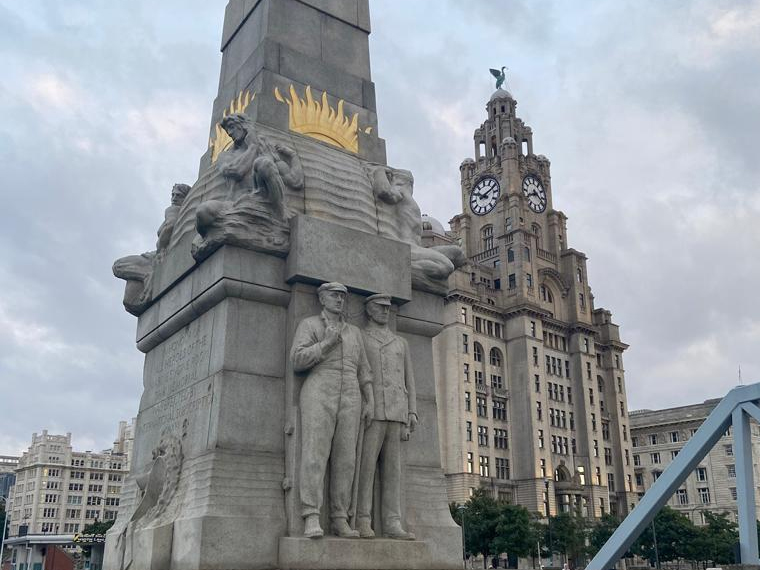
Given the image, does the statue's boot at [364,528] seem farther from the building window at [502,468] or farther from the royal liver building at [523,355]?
the building window at [502,468]

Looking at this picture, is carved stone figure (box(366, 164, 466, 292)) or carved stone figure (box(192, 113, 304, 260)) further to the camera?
carved stone figure (box(366, 164, 466, 292))

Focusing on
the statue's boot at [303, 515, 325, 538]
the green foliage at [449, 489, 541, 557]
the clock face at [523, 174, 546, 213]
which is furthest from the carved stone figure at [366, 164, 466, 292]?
the clock face at [523, 174, 546, 213]

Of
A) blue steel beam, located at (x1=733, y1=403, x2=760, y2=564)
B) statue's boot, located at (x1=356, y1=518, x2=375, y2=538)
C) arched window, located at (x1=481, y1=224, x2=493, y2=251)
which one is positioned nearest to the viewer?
statue's boot, located at (x1=356, y1=518, x2=375, y2=538)

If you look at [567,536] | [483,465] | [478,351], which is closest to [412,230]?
[567,536]

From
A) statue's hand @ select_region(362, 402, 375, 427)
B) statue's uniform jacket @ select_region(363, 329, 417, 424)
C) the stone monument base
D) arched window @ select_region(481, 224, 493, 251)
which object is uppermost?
arched window @ select_region(481, 224, 493, 251)

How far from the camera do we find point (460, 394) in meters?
87.1

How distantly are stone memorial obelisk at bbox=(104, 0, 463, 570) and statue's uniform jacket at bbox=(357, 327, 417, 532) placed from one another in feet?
0.08

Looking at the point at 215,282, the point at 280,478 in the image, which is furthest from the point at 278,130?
the point at 280,478

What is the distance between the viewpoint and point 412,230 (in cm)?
1234

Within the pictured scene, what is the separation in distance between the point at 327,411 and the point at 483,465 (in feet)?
267

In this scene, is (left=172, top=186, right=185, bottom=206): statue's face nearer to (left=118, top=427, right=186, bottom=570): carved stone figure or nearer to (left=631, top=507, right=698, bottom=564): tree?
(left=118, top=427, right=186, bottom=570): carved stone figure

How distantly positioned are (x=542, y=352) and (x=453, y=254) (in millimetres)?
87199

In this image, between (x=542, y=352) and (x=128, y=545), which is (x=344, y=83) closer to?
(x=128, y=545)

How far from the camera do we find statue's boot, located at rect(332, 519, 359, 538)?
364 inches
